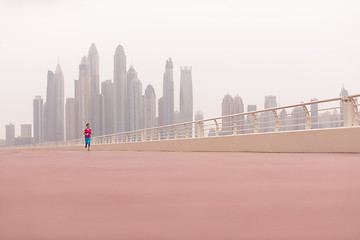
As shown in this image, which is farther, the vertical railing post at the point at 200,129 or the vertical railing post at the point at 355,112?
the vertical railing post at the point at 200,129

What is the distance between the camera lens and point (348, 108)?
1216 cm

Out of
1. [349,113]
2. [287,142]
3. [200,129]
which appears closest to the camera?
[349,113]

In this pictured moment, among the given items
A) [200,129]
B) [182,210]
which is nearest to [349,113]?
[200,129]

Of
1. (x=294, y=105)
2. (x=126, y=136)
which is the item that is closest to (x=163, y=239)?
(x=294, y=105)

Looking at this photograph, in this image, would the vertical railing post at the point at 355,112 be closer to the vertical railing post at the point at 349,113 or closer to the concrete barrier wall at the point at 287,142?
the vertical railing post at the point at 349,113

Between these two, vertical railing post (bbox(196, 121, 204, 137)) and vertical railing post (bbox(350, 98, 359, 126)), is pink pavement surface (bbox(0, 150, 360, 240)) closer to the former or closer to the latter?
vertical railing post (bbox(350, 98, 359, 126))

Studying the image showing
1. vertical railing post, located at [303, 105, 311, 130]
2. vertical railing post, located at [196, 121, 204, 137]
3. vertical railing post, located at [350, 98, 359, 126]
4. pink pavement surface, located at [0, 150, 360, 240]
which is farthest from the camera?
vertical railing post, located at [196, 121, 204, 137]

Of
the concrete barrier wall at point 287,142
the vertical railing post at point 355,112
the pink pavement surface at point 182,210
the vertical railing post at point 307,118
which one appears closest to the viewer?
the pink pavement surface at point 182,210

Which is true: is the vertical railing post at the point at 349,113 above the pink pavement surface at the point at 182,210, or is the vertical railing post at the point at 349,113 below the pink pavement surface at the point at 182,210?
above

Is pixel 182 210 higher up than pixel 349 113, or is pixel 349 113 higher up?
pixel 349 113

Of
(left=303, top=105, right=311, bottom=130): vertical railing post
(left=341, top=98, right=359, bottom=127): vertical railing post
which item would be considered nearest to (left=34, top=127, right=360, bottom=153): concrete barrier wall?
(left=303, top=105, right=311, bottom=130): vertical railing post

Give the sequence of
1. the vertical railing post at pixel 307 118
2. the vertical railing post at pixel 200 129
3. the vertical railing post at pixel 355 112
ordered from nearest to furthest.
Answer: the vertical railing post at pixel 355 112, the vertical railing post at pixel 307 118, the vertical railing post at pixel 200 129

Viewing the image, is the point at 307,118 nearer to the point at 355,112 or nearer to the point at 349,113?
the point at 349,113

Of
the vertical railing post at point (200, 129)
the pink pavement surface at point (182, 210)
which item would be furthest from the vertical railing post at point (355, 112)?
the vertical railing post at point (200, 129)
